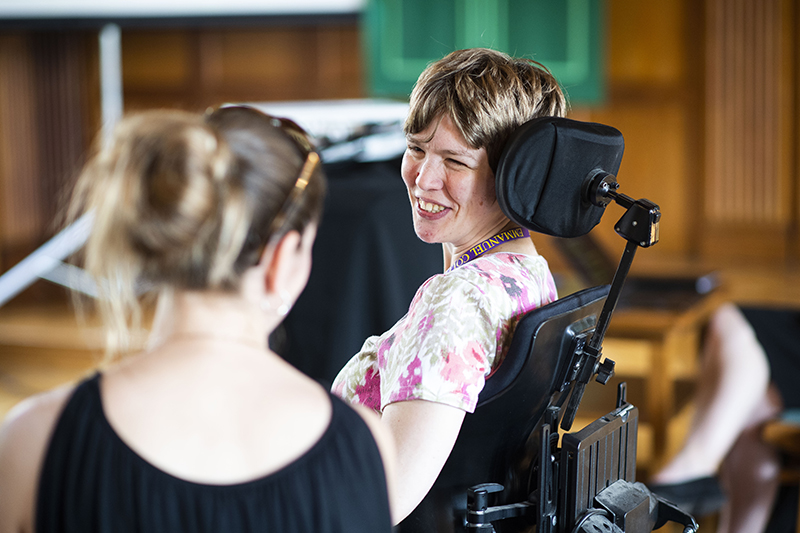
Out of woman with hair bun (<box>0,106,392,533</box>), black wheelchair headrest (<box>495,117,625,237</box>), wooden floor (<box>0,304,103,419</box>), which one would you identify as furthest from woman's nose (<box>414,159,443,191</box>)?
wooden floor (<box>0,304,103,419</box>)

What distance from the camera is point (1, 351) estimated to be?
4.41 m

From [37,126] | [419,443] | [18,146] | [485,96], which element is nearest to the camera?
[419,443]

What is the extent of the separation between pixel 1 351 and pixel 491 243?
4.05 metres

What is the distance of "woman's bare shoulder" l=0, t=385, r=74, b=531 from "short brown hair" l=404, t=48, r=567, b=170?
0.62 metres

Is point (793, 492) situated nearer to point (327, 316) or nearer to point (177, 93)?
point (327, 316)

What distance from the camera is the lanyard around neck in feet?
3.60

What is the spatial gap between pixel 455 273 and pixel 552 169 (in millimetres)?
173

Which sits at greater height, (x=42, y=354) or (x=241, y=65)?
(x=241, y=65)

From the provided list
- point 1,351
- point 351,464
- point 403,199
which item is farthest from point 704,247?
point 351,464

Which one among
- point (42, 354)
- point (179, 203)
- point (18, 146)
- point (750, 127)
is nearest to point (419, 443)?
point (179, 203)

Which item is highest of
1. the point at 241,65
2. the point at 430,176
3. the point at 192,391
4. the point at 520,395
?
the point at 241,65

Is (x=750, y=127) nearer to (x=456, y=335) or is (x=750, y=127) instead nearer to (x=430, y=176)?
(x=430, y=176)

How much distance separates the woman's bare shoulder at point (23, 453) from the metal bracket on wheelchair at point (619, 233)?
2.02 feet

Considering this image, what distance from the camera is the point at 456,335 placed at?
3.15 ft
